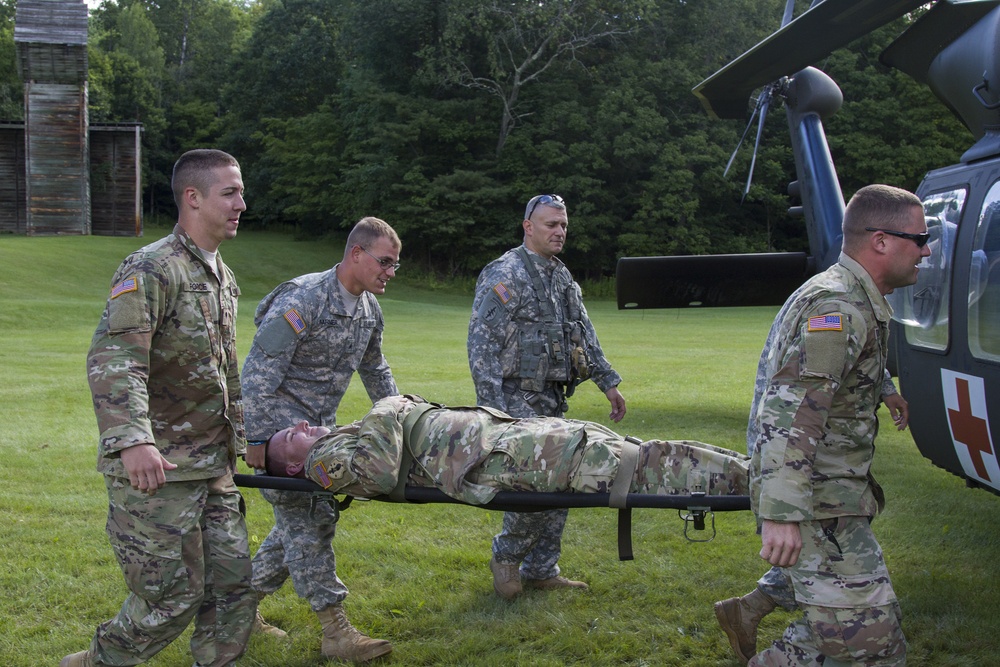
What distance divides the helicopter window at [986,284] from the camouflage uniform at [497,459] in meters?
1.32

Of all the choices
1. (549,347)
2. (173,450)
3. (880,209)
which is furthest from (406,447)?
(880,209)

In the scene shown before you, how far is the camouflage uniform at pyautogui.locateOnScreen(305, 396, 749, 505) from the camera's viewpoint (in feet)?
12.6

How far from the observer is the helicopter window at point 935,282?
4.66 m

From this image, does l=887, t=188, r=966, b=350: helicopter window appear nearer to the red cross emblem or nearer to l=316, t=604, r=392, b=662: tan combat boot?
the red cross emblem

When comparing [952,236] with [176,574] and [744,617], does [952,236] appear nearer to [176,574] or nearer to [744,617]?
[744,617]

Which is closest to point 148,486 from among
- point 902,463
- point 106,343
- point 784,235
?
point 106,343

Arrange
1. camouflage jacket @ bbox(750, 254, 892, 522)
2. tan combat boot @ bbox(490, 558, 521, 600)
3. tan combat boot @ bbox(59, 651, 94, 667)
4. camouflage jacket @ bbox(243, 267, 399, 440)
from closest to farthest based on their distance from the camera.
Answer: camouflage jacket @ bbox(750, 254, 892, 522) → tan combat boot @ bbox(59, 651, 94, 667) → camouflage jacket @ bbox(243, 267, 399, 440) → tan combat boot @ bbox(490, 558, 521, 600)

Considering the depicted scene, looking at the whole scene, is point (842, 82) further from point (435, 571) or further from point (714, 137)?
point (435, 571)

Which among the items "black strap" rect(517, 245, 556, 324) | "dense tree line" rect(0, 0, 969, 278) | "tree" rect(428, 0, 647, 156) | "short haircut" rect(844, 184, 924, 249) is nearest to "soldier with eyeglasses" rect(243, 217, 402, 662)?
"black strap" rect(517, 245, 556, 324)

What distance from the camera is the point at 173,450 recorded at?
3.50 metres

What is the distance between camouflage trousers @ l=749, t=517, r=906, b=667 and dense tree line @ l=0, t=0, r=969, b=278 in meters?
36.0

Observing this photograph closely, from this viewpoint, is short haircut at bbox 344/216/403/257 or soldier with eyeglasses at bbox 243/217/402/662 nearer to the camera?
soldier with eyeglasses at bbox 243/217/402/662

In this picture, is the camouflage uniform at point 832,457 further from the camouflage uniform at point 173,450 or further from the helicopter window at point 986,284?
the camouflage uniform at point 173,450

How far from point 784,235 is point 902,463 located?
37.4 meters
